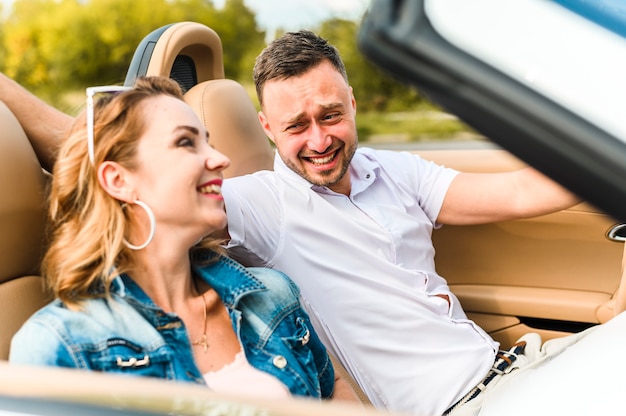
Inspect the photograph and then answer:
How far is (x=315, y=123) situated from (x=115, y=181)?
0.64 meters

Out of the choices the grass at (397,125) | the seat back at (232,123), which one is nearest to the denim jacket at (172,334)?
the seat back at (232,123)

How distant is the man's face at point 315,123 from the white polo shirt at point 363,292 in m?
0.05

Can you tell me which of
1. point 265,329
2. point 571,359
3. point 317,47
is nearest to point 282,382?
point 265,329

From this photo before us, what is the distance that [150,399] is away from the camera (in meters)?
1.00

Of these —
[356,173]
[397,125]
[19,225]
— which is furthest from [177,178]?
[397,125]

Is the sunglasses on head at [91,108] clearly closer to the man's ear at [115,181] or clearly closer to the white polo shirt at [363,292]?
the man's ear at [115,181]

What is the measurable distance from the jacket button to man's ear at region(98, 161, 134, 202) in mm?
420

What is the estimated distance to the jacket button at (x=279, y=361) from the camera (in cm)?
162

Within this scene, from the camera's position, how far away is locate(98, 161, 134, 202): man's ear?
5.29ft

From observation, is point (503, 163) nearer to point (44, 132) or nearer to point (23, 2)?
point (44, 132)

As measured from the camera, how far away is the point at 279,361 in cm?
162

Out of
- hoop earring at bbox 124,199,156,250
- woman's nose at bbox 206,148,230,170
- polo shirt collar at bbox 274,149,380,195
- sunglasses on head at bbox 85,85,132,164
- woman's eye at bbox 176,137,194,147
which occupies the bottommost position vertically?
polo shirt collar at bbox 274,149,380,195

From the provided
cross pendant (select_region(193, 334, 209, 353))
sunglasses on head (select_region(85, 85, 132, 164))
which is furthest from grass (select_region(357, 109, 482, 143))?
cross pendant (select_region(193, 334, 209, 353))

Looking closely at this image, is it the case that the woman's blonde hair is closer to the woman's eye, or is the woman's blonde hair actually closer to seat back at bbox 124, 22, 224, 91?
the woman's eye
